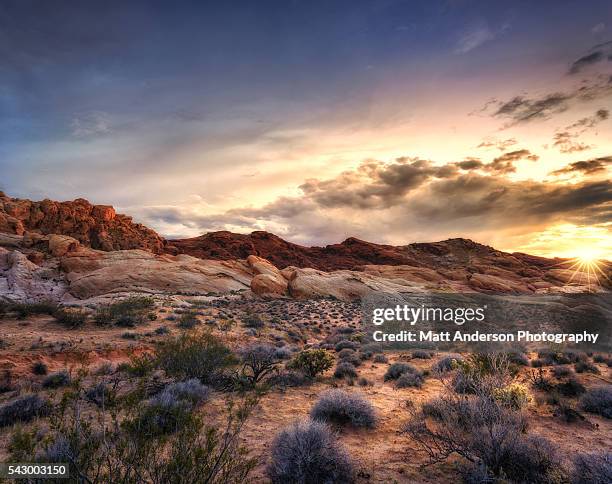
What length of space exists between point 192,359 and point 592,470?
8.81m

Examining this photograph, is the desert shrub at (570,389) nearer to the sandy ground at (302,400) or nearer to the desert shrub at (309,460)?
the sandy ground at (302,400)

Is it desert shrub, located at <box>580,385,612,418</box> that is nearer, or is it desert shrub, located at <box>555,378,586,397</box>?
desert shrub, located at <box>580,385,612,418</box>

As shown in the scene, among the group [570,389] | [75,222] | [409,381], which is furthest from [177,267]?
[570,389]

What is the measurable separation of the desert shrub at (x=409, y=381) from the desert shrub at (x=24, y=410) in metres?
9.37

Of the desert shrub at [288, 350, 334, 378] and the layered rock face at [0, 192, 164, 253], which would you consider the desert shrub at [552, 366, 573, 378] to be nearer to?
the desert shrub at [288, 350, 334, 378]

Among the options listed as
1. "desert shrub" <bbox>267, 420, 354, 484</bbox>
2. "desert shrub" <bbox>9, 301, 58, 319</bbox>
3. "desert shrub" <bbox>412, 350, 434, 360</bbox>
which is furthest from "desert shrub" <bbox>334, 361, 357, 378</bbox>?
"desert shrub" <bbox>9, 301, 58, 319</bbox>

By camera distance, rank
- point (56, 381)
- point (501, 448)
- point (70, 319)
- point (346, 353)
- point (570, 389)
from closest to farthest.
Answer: point (501, 448) → point (570, 389) → point (56, 381) → point (346, 353) → point (70, 319)

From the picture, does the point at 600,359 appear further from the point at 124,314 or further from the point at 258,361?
the point at 124,314

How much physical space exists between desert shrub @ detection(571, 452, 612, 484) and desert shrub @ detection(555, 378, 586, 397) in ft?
17.6

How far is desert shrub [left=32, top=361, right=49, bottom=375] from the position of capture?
396 inches

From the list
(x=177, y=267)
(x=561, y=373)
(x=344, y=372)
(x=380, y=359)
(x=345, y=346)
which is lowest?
(x=345, y=346)

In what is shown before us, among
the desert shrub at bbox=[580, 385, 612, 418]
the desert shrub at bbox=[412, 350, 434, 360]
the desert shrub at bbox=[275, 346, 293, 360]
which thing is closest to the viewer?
the desert shrub at bbox=[580, 385, 612, 418]

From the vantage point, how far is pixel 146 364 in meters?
7.47

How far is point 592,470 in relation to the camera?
411 cm
